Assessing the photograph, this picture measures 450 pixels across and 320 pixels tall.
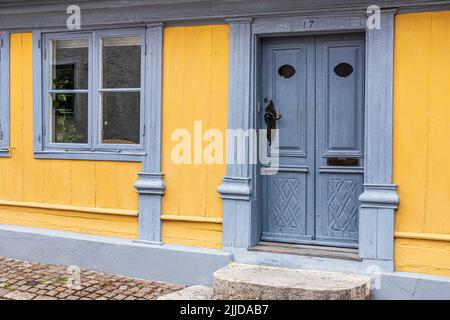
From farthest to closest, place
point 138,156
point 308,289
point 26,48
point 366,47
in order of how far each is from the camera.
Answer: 1. point 26,48
2. point 138,156
3. point 366,47
4. point 308,289

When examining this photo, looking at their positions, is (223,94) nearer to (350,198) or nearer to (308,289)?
(350,198)

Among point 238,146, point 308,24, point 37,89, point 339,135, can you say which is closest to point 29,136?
point 37,89

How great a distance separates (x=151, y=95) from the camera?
620 cm

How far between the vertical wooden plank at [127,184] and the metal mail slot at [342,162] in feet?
7.12

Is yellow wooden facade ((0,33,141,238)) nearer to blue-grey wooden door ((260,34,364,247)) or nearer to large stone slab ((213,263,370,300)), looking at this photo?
large stone slab ((213,263,370,300))

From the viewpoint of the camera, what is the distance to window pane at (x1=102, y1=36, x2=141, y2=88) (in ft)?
20.8

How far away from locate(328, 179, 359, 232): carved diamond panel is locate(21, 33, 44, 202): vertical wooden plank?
359 centimetres

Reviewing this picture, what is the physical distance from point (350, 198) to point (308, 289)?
1149 millimetres

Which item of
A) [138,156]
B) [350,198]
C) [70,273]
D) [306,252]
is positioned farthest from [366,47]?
[70,273]

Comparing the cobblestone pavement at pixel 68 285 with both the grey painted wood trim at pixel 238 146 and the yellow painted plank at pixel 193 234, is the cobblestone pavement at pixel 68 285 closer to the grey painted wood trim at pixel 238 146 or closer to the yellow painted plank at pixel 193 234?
the yellow painted plank at pixel 193 234

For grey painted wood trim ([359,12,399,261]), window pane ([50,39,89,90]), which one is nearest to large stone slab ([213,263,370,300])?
grey painted wood trim ([359,12,399,261])

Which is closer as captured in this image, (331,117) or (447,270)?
(447,270)

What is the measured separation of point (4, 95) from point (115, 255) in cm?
256

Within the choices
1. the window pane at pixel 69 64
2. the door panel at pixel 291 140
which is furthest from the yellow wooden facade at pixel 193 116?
the window pane at pixel 69 64
